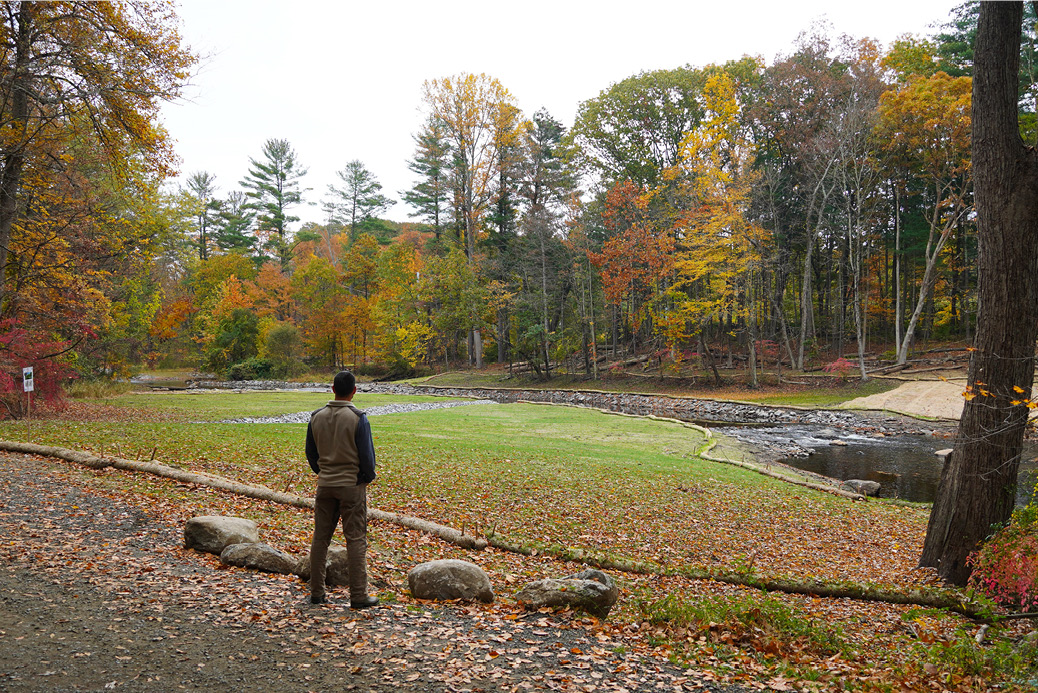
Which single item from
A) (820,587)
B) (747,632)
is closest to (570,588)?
(747,632)

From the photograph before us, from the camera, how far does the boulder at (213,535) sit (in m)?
6.20

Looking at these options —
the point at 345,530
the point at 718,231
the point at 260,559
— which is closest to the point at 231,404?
the point at 260,559

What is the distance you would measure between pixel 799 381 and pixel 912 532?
75.5 feet

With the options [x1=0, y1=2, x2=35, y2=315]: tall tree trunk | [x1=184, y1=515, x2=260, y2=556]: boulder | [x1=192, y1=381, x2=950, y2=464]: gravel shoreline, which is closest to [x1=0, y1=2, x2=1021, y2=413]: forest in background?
[x1=0, y1=2, x2=35, y2=315]: tall tree trunk

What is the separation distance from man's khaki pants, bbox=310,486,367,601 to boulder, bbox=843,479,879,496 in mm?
11868

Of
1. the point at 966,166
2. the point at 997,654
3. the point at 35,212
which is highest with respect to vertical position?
the point at 966,166

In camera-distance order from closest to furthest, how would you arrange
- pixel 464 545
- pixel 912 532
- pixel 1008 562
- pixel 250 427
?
pixel 1008 562 < pixel 464 545 < pixel 912 532 < pixel 250 427

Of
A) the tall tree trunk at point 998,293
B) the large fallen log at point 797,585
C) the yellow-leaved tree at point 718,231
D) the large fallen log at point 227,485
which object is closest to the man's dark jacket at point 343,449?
the large fallen log at point 227,485

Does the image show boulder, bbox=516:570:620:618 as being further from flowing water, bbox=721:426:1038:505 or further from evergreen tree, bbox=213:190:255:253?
evergreen tree, bbox=213:190:255:253

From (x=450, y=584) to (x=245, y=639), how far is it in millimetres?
1800

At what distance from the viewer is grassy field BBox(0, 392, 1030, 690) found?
4.97 metres

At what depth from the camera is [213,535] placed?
6.23m

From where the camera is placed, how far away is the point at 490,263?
1650 inches

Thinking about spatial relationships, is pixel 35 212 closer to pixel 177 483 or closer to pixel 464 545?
pixel 177 483
